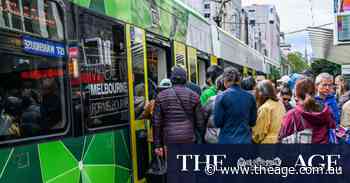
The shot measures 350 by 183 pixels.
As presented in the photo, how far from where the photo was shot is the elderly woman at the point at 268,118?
5852mm

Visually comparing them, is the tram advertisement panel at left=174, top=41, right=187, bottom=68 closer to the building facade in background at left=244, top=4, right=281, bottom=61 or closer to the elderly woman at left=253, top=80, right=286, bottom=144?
the elderly woman at left=253, top=80, right=286, bottom=144

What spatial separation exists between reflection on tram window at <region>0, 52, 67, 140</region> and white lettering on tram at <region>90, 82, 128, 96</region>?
68 cm

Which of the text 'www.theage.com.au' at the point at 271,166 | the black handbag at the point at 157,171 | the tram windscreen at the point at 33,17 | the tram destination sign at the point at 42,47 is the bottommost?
the black handbag at the point at 157,171

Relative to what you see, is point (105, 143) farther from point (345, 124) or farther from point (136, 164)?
point (345, 124)

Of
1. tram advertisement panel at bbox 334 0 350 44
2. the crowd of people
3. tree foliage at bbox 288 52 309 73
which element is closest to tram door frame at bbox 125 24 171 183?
the crowd of people

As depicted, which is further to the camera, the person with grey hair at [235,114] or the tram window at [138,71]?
the tram window at [138,71]

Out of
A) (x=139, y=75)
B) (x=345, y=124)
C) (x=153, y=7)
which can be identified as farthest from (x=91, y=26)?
(x=345, y=124)

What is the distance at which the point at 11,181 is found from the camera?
3646mm

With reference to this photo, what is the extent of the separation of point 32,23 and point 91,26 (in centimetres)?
111

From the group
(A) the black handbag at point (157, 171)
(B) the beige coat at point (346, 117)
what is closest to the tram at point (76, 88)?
(A) the black handbag at point (157, 171)

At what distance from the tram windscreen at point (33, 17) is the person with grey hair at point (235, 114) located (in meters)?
1.92

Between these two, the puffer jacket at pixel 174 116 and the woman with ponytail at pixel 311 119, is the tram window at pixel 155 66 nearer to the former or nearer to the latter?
the puffer jacket at pixel 174 116

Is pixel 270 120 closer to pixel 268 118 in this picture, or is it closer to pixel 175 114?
pixel 268 118

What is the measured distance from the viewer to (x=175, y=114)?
5.97 metres
